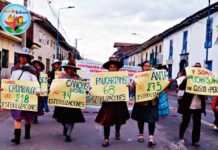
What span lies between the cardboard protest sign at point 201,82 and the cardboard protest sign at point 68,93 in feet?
7.00

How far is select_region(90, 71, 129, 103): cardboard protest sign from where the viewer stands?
723 centimetres

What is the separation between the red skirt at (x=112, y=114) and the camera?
7016 millimetres

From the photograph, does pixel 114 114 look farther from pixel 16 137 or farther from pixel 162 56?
pixel 162 56

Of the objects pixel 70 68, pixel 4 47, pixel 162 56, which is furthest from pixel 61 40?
pixel 70 68

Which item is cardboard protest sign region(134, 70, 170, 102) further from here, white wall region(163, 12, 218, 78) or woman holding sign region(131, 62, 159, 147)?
white wall region(163, 12, 218, 78)

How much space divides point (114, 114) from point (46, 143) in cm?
144

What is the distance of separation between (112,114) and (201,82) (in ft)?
6.27

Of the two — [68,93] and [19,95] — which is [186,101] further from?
[19,95]

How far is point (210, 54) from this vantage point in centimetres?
2758

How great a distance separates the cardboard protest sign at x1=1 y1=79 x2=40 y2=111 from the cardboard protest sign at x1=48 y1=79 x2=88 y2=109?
424 mm

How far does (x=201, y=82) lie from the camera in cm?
730

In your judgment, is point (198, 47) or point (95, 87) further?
point (198, 47)

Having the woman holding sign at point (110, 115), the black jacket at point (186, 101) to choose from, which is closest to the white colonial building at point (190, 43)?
the black jacket at point (186, 101)

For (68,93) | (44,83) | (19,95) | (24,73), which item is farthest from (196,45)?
(19,95)
